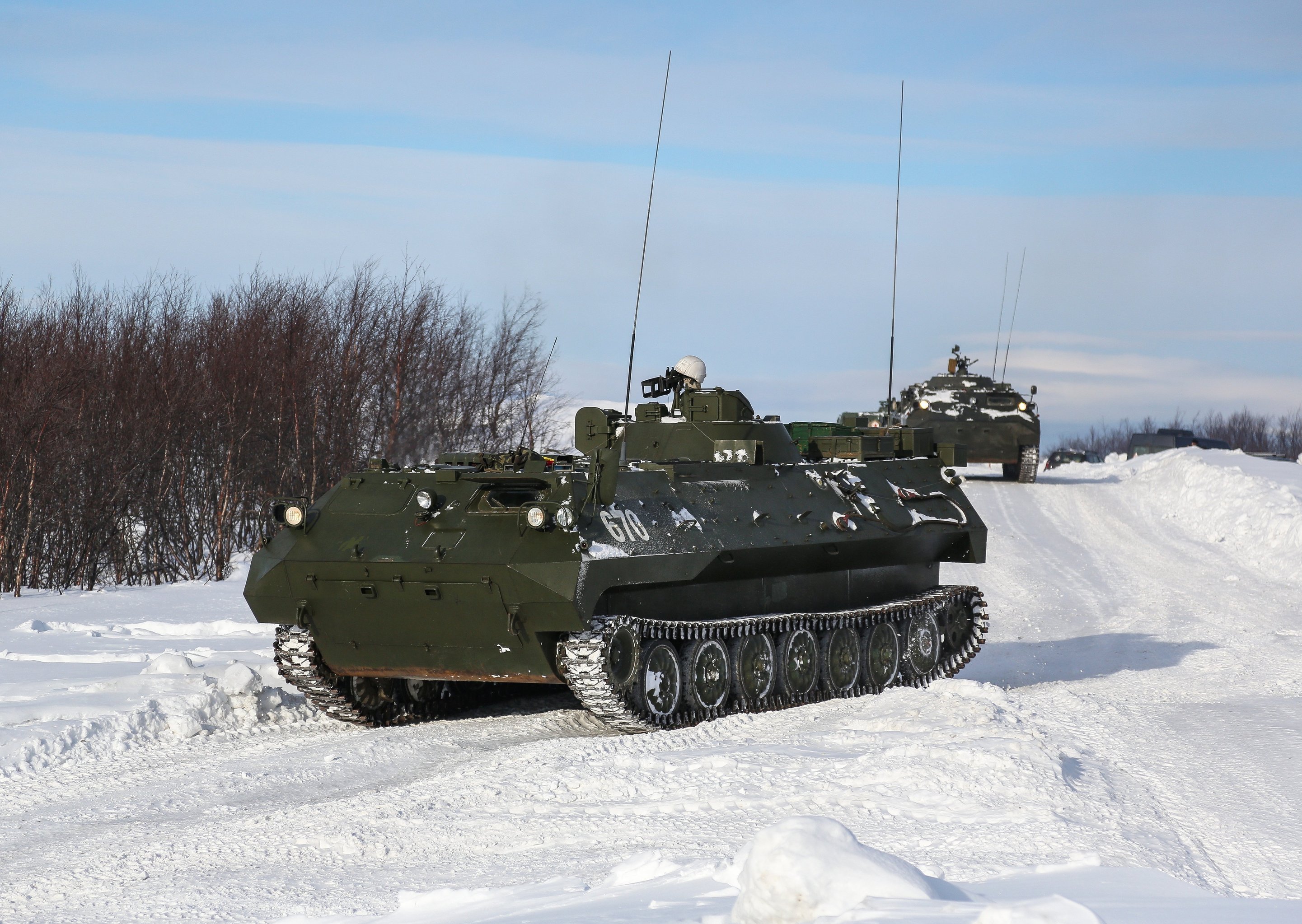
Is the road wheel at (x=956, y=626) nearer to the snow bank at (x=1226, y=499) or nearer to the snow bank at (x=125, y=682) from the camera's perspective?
the snow bank at (x=125, y=682)

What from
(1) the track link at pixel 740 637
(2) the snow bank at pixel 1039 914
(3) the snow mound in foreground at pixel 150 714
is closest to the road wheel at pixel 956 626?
(1) the track link at pixel 740 637

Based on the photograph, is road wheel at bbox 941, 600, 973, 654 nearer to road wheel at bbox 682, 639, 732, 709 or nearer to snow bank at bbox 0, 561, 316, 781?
road wheel at bbox 682, 639, 732, 709

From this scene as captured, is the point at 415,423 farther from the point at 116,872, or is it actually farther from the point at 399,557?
the point at 116,872

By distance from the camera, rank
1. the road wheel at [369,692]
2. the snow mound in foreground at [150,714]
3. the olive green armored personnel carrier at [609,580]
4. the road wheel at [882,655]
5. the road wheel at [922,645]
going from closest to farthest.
Answer: the snow mound in foreground at [150,714] < the olive green armored personnel carrier at [609,580] < the road wheel at [369,692] < the road wheel at [882,655] < the road wheel at [922,645]

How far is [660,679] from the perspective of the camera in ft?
34.5

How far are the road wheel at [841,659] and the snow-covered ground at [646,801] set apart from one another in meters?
0.86

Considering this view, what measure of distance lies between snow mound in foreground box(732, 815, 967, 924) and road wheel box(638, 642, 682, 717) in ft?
17.9

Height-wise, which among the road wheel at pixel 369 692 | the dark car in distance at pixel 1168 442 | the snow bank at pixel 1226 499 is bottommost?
the road wheel at pixel 369 692

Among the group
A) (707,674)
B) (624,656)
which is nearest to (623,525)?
(624,656)

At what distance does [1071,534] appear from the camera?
982 inches

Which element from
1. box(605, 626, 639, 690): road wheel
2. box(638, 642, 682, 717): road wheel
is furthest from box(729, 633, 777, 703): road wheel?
box(605, 626, 639, 690): road wheel

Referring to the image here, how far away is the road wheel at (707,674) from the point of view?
35.3 feet

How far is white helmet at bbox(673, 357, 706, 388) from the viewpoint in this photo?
→ 45.1 feet

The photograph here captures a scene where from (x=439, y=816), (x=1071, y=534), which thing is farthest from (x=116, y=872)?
(x=1071, y=534)
